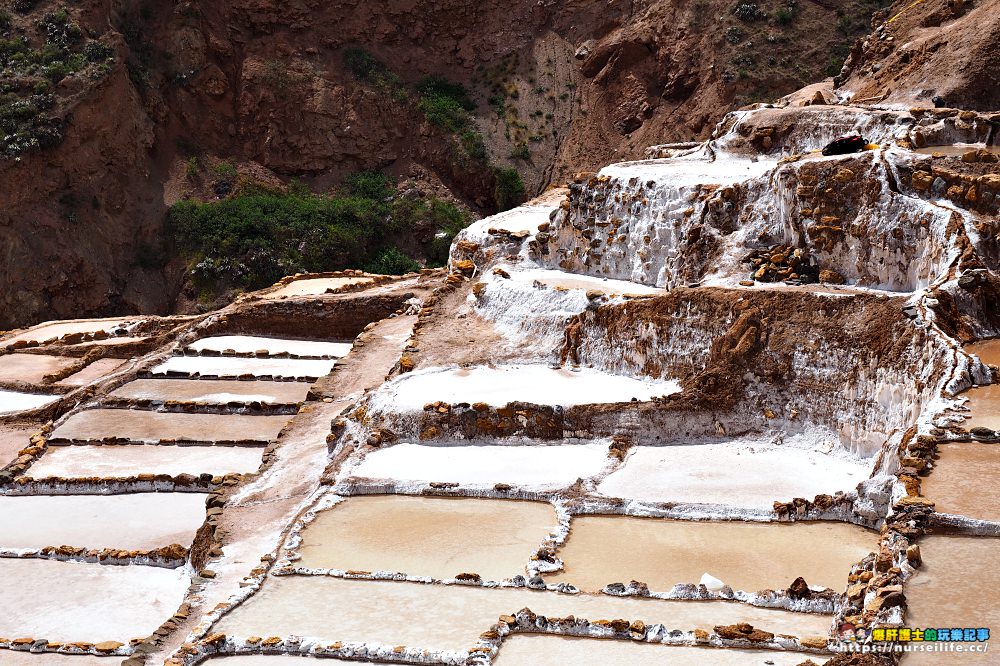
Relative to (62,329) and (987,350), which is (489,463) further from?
(62,329)

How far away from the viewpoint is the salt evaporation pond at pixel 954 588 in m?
6.27

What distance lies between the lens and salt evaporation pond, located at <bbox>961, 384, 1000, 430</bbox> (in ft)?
29.9

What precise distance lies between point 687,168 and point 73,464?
10084 millimetres

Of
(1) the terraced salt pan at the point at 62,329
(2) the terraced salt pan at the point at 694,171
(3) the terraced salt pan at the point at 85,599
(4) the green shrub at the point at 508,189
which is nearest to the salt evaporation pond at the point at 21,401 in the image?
(1) the terraced salt pan at the point at 62,329

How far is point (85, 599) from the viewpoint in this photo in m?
10.2

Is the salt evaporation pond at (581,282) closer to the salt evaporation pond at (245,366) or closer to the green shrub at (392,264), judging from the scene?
the salt evaporation pond at (245,366)

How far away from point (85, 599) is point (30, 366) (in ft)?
30.9

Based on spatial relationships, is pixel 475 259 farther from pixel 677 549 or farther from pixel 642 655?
pixel 642 655

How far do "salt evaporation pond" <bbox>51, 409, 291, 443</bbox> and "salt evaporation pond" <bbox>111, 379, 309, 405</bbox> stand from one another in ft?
1.33

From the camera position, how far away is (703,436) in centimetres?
1188

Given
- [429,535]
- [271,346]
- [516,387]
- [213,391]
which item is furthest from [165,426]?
[429,535]

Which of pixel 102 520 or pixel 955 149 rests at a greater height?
pixel 955 149

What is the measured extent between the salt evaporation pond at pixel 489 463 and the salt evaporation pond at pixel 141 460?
2.18m

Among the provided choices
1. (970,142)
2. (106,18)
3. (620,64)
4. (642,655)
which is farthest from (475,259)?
(106,18)
